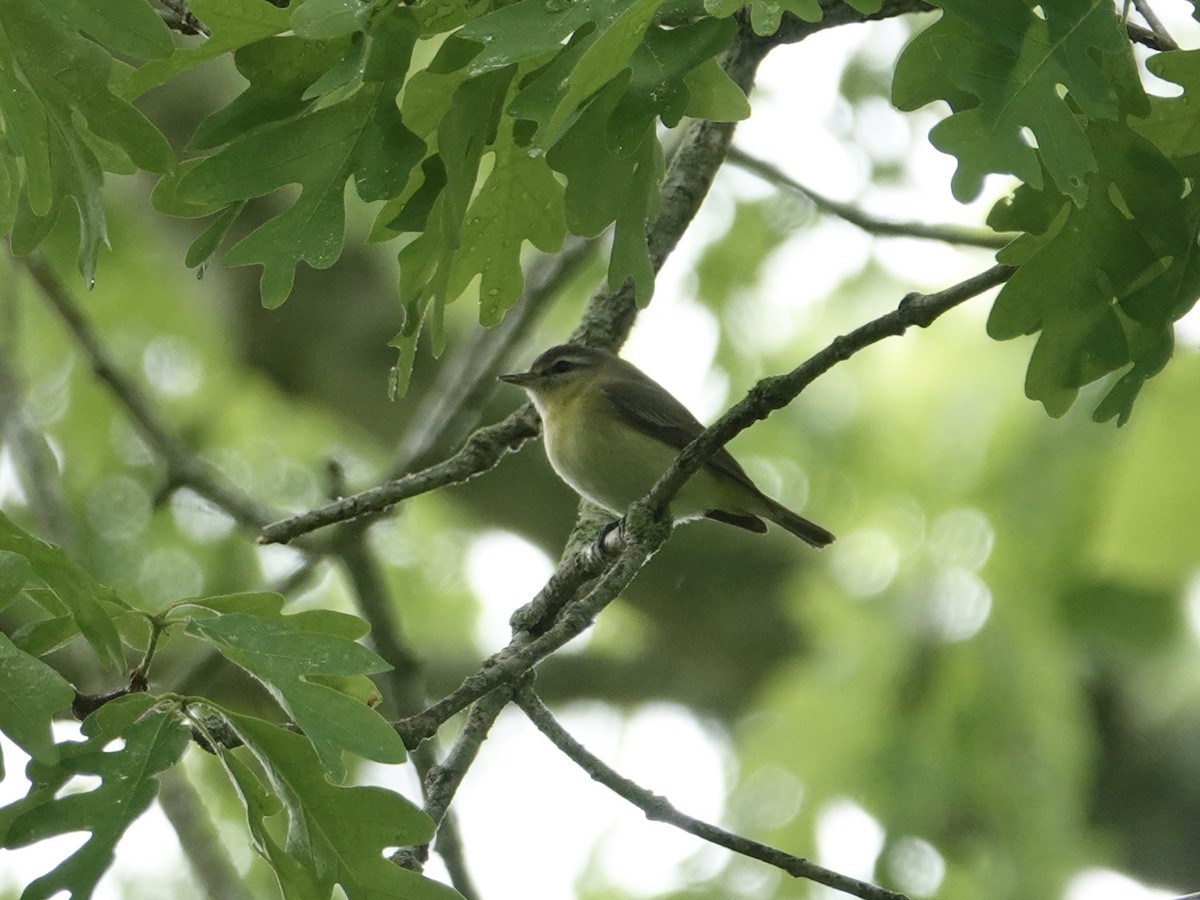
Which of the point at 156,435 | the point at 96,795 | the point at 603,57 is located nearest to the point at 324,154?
the point at 603,57

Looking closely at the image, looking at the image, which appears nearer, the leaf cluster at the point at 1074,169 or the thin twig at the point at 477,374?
the leaf cluster at the point at 1074,169

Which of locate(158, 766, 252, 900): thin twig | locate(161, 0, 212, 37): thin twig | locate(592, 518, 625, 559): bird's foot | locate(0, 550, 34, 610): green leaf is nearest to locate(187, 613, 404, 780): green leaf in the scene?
locate(0, 550, 34, 610): green leaf

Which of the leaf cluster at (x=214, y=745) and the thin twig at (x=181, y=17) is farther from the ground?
the thin twig at (x=181, y=17)

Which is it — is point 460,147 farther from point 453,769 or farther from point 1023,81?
point 453,769

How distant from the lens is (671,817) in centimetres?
279

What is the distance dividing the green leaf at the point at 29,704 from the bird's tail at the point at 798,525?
152 inches

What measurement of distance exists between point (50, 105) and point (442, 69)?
65 centimetres

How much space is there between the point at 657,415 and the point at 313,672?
3718mm

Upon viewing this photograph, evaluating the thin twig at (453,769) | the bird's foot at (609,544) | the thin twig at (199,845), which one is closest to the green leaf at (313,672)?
the thin twig at (453,769)

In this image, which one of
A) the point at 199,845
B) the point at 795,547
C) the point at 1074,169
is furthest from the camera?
the point at 795,547

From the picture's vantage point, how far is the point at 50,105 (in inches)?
89.7

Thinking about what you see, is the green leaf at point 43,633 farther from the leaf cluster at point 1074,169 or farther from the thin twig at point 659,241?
the leaf cluster at point 1074,169

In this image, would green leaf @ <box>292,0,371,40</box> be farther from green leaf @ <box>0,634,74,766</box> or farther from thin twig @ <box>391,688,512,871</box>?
thin twig @ <box>391,688,512,871</box>

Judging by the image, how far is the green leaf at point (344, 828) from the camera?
227cm
